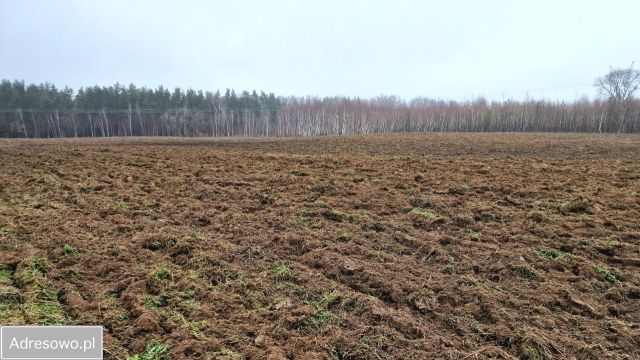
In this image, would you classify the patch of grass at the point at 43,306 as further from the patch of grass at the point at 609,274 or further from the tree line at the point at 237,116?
the tree line at the point at 237,116

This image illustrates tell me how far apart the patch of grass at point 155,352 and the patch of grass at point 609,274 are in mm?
5283

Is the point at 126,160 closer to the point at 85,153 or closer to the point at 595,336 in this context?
the point at 85,153

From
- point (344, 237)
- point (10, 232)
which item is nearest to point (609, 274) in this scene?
point (344, 237)

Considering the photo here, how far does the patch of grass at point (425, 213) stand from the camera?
289 inches

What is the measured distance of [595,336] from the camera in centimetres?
410

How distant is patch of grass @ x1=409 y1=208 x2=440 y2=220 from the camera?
7338 mm

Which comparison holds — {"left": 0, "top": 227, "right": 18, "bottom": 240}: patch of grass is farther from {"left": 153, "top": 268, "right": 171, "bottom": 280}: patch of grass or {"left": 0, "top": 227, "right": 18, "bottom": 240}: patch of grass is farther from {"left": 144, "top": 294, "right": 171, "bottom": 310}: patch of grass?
{"left": 144, "top": 294, "right": 171, "bottom": 310}: patch of grass

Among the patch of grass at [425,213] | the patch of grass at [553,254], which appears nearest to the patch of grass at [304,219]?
the patch of grass at [425,213]

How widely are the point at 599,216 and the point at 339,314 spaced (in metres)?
5.74

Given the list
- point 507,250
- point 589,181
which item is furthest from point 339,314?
point 589,181

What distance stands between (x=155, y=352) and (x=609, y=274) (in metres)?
5.49

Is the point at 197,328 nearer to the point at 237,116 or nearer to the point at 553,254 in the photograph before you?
the point at 553,254

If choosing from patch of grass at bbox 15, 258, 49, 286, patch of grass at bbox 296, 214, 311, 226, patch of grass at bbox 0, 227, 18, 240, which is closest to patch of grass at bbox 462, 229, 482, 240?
patch of grass at bbox 296, 214, 311, 226
